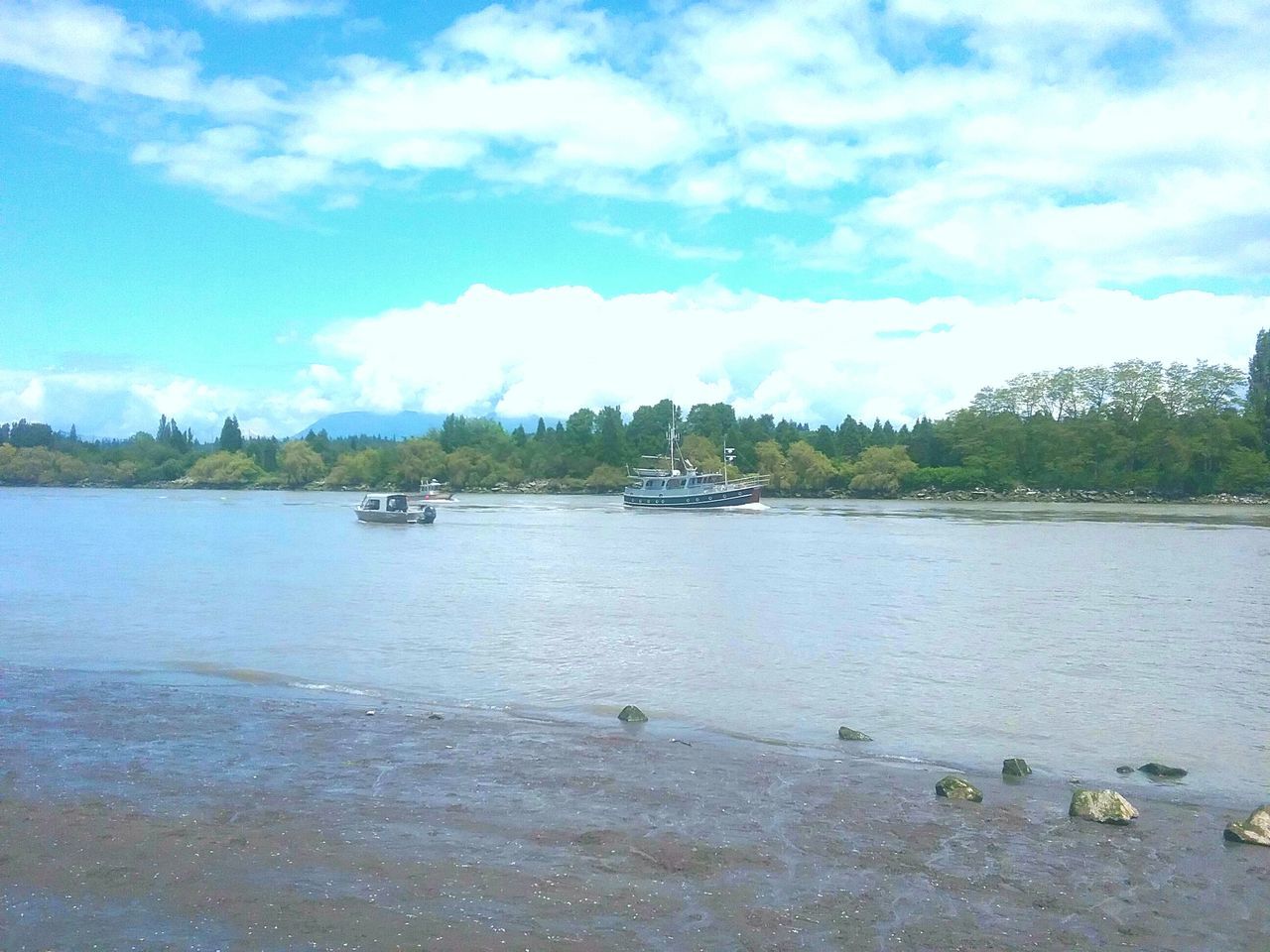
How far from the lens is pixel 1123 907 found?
10188 mm

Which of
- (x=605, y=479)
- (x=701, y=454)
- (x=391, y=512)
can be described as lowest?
(x=391, y=512)

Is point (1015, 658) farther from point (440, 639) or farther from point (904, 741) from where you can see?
point (440, 639)

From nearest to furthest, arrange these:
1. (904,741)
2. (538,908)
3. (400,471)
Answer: (538,908) < (904,741) < (400,471)

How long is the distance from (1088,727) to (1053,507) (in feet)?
385

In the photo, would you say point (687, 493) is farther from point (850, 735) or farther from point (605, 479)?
point (850, 735)

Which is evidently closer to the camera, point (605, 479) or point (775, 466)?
point (775, 466)

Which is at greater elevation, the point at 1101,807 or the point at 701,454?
the point at 701,454

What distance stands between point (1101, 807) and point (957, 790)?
171 centimetres

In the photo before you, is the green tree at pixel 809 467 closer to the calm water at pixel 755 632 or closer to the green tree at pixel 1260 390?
the green tree at pixel 1260 390

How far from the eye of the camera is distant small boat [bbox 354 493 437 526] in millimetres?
88438

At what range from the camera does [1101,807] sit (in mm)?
13008

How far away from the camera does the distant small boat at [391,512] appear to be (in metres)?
88.4

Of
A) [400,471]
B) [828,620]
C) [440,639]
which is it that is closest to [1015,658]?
[828,620]

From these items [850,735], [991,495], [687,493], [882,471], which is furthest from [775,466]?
[850,735]
